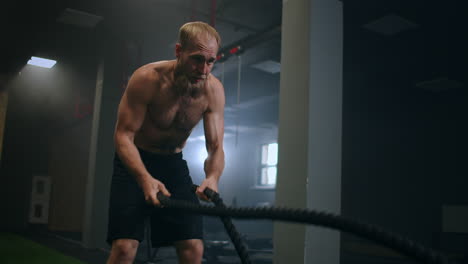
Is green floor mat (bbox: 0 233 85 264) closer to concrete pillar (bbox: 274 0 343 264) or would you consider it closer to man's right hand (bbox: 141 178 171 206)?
concrete pillar (bbox: 274 0 343 264)

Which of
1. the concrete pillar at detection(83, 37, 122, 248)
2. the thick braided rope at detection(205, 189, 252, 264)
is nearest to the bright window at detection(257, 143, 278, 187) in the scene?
the concrete pillar at detection(83, 37, 122, 248)

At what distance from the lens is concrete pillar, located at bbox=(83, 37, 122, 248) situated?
19.1 feet

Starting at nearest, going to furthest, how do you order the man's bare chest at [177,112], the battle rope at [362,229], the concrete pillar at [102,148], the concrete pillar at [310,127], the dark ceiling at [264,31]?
the battle rope at [362,229] → the man's bare chest at [177,112] → the concrete pillar at [310,127] → the dark ceiling at [264,31] → the concrete pillar at [102,148]

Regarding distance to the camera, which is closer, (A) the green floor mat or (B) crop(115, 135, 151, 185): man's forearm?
(B) crop(115, 135, 151, 185): man's forearm

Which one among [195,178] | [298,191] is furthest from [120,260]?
[195,178]

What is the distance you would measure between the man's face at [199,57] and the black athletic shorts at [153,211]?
1.50 ft

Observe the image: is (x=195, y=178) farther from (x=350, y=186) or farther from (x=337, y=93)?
(x=337, y=93)

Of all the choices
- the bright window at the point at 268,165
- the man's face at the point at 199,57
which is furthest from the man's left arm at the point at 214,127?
the bright window at the point at 268,165

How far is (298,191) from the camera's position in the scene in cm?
288

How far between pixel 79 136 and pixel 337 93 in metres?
8.38

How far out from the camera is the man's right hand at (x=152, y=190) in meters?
1.46

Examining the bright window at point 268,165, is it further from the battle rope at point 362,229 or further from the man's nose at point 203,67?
the battle rope at point 362,229

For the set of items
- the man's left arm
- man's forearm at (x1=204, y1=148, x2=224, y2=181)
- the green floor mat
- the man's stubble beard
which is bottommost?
the green floor mat

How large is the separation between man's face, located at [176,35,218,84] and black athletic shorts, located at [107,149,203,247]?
0.46 m
